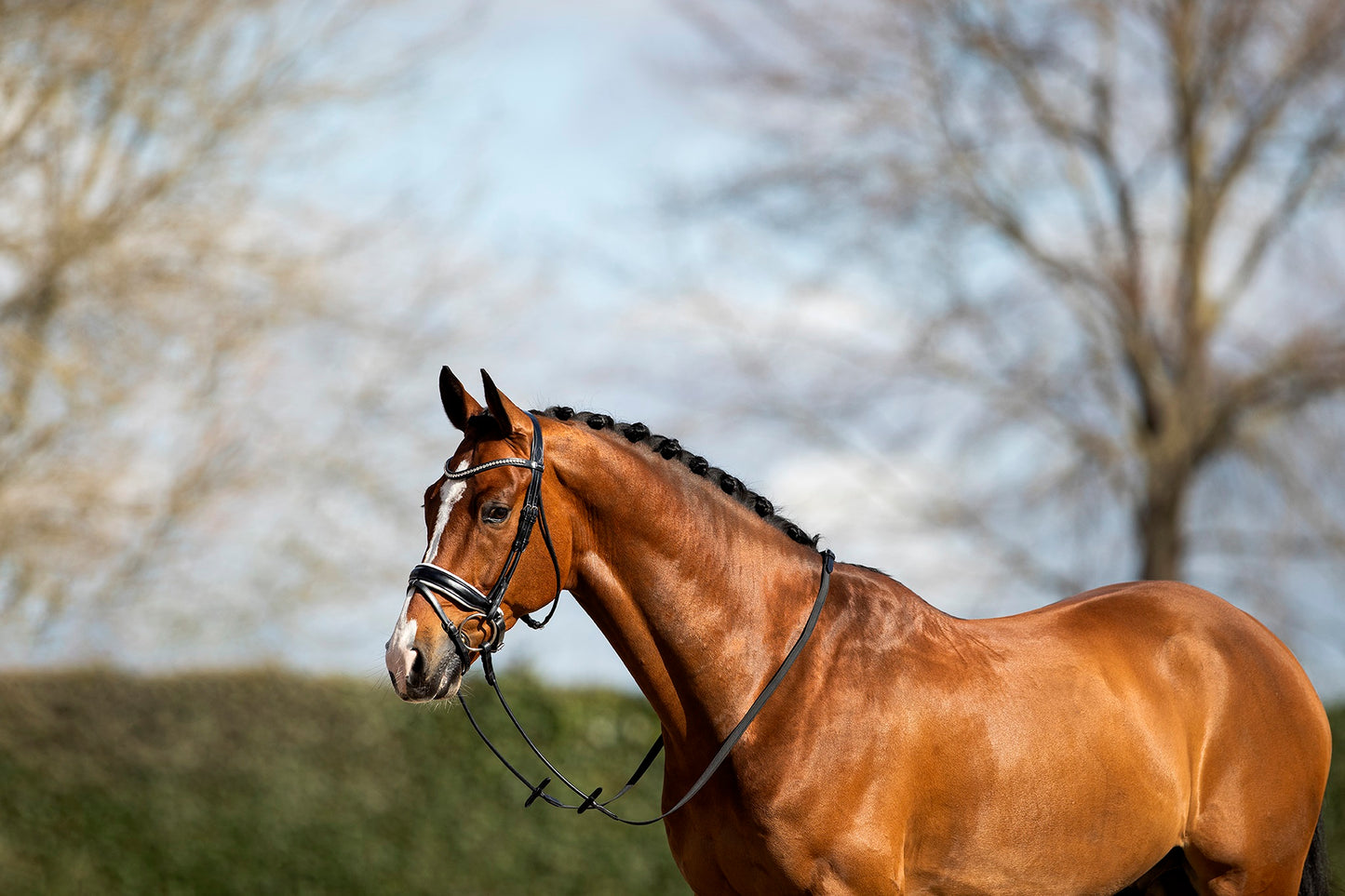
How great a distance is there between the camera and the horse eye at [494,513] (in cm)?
315

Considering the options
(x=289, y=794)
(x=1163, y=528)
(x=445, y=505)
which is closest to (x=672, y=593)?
(x=445, y=505)

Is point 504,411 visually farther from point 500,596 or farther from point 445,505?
point 500,596

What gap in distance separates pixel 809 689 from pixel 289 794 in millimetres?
5663

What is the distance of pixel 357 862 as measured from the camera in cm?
786

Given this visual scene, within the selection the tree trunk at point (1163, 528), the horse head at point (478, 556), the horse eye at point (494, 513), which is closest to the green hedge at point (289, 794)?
the tree trunk at point (1163, 528)

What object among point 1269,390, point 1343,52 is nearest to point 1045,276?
point 1269,390

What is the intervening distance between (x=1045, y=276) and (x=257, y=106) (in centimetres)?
689

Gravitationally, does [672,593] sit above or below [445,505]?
below

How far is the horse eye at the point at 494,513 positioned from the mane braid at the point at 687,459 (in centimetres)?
36

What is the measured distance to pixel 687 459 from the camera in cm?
350

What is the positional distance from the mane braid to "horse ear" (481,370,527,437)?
15 centimetres

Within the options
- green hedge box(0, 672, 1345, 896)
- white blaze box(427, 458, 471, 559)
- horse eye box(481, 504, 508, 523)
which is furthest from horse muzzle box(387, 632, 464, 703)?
green hedge box(0, 672, 1345, 896)

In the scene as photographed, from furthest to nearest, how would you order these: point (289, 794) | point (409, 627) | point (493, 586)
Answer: point (289, 794)
point (493, 586)
point (409, 627)

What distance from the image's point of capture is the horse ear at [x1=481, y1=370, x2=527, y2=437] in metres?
3.15
